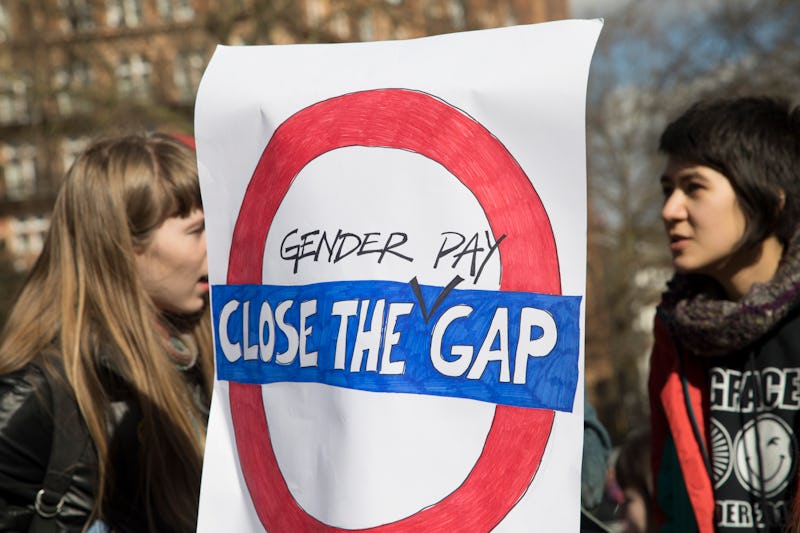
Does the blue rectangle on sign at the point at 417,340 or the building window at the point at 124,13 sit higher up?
the building window at the point at 124,13

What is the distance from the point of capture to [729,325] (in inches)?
81.5

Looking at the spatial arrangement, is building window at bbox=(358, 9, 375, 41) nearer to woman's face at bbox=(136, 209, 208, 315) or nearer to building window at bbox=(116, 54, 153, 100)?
→ building window at bbox=(116, 54, 153, 100)

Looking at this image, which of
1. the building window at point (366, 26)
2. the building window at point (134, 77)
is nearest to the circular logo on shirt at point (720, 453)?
the building window at point (366, 26)

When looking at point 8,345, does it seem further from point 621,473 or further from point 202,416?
point 621,473

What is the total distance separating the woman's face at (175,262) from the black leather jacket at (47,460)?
26 cm

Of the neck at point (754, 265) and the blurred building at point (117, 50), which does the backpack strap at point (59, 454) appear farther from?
the blurred building at point (117, 50)

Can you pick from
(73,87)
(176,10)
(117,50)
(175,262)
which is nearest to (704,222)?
(175,262)

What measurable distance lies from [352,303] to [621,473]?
2578 millimetres

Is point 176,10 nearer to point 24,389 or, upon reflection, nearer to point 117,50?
point 117,50

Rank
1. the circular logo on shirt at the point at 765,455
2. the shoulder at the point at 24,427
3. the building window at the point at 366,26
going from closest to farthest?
the shoulder at the point at 24,427
the circular logo on shirt at the point at 765,455
the building window at the point at 366,26

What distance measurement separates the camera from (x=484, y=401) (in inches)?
59.9

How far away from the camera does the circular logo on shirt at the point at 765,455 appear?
79.0 inches

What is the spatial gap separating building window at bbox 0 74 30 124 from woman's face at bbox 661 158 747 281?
9940 millimetres

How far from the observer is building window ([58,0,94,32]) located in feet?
36.7
